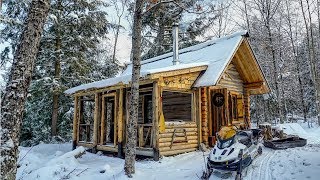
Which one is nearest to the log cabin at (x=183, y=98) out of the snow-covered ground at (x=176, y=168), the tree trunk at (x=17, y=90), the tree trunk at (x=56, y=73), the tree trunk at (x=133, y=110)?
Answer: the snow-covered ground at (x=176, y=168)

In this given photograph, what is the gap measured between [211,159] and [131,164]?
2260 millimetres

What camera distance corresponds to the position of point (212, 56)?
44.4 ft

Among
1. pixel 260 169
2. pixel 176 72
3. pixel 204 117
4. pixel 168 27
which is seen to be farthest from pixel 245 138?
pixel 168 27

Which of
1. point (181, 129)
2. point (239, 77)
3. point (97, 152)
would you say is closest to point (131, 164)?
point (181, 129)

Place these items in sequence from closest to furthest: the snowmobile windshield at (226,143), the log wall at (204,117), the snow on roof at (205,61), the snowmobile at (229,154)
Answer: the snowmobile at (229,154), the snowmobile windshield at (226,143), the snow on roof at (205,61), the log wall at (204,117)

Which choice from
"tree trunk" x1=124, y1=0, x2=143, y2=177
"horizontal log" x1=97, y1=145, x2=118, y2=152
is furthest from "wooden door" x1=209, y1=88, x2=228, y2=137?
"tree trunk" x1=124, y1=0, x2=143, y2=177

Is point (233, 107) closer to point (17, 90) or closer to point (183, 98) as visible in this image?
point (183, 98)

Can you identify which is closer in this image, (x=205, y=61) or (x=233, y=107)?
(x=205, y=61)

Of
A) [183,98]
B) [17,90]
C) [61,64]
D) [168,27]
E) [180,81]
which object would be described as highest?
[168,27]

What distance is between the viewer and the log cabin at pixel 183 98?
1110cm

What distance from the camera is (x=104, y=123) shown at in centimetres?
1347

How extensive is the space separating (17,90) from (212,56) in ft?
34.4

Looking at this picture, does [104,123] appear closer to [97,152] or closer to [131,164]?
[97,152]

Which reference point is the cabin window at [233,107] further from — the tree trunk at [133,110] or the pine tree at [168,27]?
the pine tree at [168,27]
